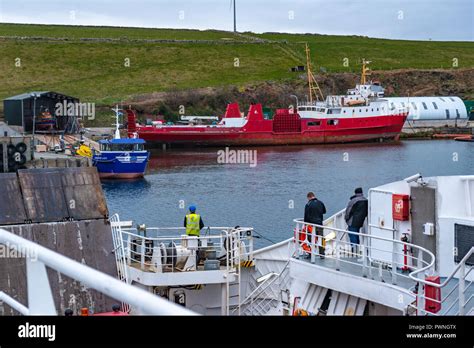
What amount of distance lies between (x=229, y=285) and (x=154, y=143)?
214 feet

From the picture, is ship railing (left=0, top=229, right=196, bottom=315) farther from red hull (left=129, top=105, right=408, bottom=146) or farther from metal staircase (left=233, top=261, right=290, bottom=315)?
red hull (left=129, top=105, right=408, bottom=146)

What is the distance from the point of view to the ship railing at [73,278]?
340 cm

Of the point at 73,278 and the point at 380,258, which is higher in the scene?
the point at 73,278

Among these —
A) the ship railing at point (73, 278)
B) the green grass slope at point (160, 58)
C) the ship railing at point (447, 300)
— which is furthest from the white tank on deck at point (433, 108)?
the ship railing at point (73, 278)

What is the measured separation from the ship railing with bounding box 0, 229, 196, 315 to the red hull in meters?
76.1

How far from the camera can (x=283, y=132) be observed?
87.1 m

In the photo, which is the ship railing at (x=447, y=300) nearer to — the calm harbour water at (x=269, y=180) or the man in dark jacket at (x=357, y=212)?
the man in dark jacket at (x=357, y=212)

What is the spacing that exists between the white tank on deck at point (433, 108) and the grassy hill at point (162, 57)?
632 inches

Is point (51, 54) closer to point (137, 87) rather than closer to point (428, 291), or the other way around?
point (137, 87)

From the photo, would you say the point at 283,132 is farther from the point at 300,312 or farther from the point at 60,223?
the point at 300,312

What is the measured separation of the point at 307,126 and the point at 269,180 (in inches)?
1259

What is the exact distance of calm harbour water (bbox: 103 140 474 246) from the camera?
136 feet

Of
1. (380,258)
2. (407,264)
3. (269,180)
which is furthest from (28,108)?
(407,264)
